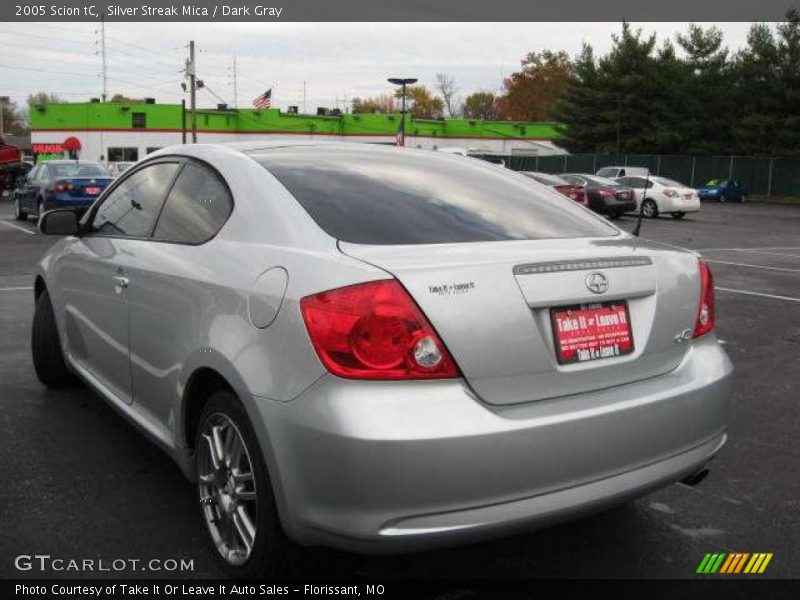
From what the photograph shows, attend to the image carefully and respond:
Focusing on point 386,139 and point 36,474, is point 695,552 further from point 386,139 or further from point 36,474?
point 386,139

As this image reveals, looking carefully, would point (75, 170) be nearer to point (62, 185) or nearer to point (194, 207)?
point (62, 185)

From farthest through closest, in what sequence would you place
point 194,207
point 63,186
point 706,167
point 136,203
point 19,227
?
point 706,167, point 19,227, point 63,186, point 136,203, point 194,207

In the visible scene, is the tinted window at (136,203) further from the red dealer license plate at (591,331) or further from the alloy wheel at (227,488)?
Answer: the red dealer license plate at (591,331)

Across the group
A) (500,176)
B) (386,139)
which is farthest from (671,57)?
(500,176)

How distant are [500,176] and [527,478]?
72.1 inches

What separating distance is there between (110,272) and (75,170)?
16.2 metres

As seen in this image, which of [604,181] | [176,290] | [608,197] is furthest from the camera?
[604,181]

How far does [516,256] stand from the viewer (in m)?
2.68

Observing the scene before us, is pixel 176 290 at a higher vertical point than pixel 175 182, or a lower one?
lower

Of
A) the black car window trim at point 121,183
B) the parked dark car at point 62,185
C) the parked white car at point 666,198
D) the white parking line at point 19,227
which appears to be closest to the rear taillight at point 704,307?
the black car window trim at point 121,183

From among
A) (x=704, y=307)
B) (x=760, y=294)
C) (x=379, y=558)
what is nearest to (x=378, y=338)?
(x=379, y=558)

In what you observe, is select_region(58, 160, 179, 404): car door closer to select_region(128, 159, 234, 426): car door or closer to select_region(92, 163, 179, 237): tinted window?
select_region(92, 163, 179, 237): tinted window

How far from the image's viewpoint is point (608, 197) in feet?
81.0

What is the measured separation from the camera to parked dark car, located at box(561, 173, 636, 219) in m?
24.7
